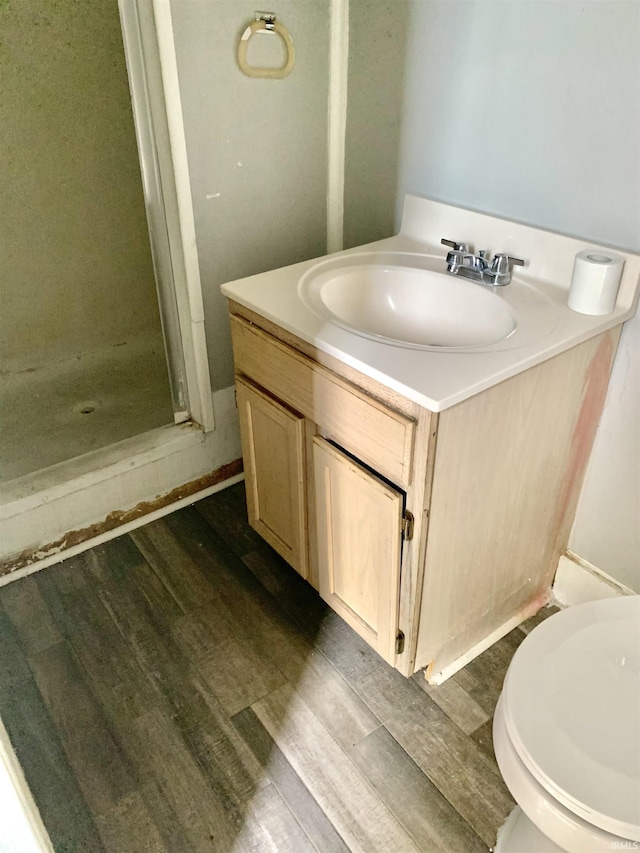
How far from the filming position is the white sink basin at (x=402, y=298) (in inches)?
51.3

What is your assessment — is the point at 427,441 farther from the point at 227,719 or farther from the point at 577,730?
the point at 227,719

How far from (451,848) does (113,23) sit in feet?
8.51

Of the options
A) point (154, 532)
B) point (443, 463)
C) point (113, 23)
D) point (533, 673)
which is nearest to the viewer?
point (533, 673)

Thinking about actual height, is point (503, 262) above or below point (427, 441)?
above

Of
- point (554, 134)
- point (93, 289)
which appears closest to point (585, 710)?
point (554, 134)

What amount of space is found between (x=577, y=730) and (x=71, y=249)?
228 centimetres

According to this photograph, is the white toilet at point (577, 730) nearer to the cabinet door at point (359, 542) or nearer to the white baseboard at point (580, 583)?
the cabinet door at point (359, 542)

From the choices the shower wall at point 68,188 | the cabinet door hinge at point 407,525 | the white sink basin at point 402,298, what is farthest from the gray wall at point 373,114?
the shower wall at point 68,188

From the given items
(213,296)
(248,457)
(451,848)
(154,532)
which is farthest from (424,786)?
(213,296)

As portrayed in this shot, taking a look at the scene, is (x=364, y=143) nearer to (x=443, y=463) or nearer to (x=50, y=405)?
(x=443, y=463)

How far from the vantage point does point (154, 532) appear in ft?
5.87

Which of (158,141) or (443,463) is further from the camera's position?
(158,141)

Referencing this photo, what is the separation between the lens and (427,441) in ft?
3.18

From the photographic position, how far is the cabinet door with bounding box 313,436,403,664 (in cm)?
112
